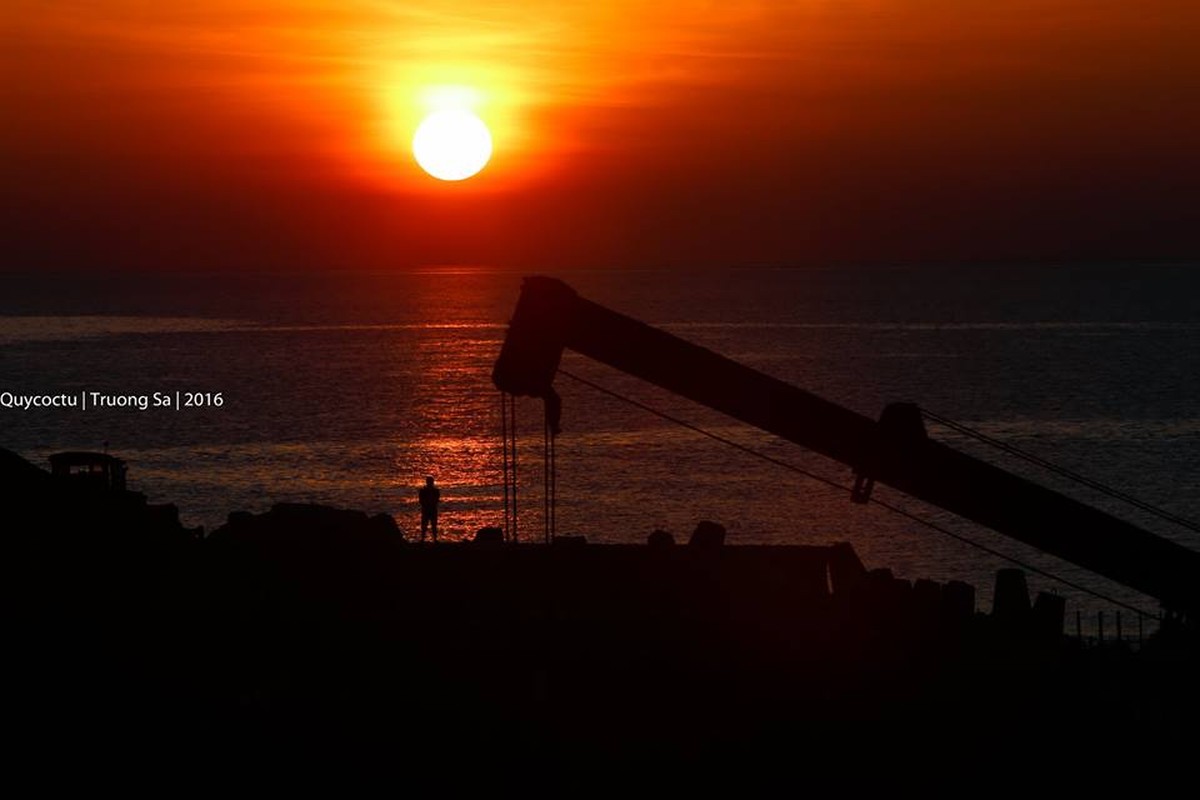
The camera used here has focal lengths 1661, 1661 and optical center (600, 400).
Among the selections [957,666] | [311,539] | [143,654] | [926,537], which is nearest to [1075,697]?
[957,666]

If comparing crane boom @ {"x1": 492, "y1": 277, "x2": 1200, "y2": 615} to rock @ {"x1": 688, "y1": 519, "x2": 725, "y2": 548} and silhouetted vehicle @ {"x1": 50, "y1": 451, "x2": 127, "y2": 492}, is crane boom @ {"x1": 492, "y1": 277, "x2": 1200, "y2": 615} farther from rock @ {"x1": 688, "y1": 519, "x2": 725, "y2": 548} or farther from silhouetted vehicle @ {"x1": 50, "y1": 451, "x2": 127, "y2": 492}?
silhouetted vehicle @ {"x1": 50, "y1": 451, "x2": 127, "y2": 492}

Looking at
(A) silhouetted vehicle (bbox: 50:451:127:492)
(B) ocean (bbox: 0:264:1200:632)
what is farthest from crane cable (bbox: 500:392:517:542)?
(A) silhouetted vehicle (bbox: 50:451:127:492)

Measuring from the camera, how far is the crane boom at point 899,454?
24.1m

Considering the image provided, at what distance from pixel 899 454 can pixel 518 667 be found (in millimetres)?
6602

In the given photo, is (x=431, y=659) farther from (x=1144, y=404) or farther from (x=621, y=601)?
(x=1144, y=404)

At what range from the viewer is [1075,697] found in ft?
80.8

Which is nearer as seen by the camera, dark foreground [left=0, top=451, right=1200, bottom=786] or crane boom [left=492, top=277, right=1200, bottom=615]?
dark foreground [left=0, top=451, right=1200, bottom=786]

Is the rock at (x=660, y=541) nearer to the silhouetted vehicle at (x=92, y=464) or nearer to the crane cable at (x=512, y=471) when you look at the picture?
the crane cable at (x=512, y=471)

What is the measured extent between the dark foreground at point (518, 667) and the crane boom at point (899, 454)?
200cm

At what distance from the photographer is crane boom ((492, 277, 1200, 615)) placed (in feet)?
79.1

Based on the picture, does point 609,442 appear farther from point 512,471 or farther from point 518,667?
point 518,667

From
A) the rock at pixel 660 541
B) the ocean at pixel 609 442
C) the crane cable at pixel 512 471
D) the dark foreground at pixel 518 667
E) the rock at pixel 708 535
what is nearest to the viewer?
the dark foreground at pixel 518 667

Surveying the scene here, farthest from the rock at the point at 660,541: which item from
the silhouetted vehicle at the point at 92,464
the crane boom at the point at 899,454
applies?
the silhouetted vehicle at the point at 92,464

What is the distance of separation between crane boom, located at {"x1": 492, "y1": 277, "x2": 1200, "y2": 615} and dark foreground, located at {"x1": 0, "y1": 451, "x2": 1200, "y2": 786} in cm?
200
